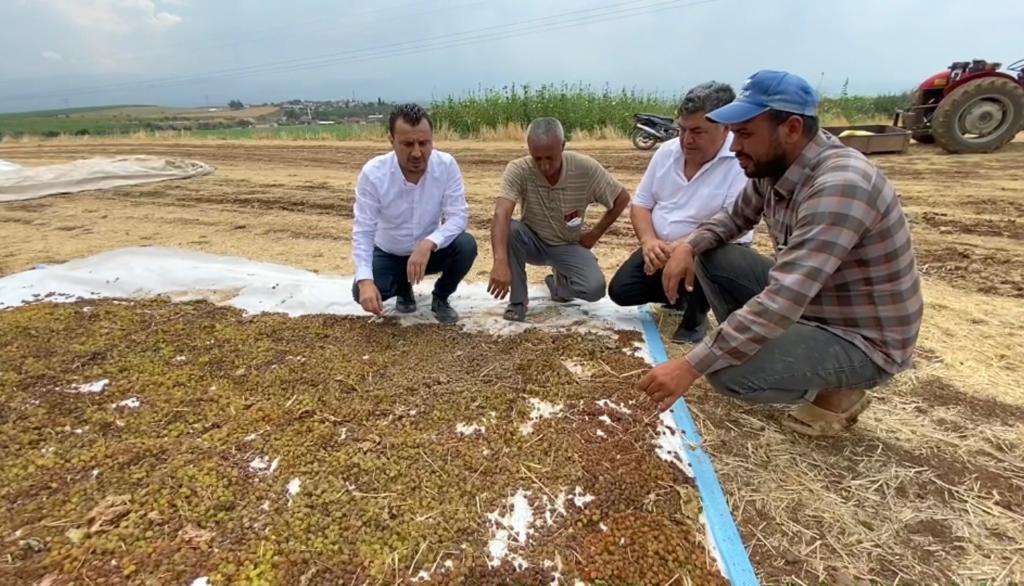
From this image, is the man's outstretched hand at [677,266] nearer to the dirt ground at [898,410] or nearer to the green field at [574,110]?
the dirt ground at [898,410]

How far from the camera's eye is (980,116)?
21.7 ft

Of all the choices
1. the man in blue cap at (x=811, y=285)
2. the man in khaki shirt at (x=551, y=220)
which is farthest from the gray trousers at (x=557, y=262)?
the man in blue cap at (x=811, y=285)

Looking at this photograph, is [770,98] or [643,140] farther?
[643,140]

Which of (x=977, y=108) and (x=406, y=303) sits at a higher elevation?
(x=977, y=108)

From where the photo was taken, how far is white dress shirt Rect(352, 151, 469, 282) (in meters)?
2.58

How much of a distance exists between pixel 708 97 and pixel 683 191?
1.48 ft

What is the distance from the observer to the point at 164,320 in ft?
9.09

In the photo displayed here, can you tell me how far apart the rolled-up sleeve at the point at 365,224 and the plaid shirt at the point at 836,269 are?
161cm

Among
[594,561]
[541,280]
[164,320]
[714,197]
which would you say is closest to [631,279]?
[714,197]

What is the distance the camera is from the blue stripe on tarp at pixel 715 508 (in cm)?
138

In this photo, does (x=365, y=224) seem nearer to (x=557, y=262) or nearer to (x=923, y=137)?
(x=557, y=262)

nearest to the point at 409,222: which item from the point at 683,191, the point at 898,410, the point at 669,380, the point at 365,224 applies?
the point at 365,224

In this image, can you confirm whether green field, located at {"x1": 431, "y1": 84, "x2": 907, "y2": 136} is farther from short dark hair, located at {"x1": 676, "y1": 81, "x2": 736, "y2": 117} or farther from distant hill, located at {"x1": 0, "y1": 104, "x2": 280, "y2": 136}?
distant hill, located at {"x1": 0, "y1": 104, "x2": 280, "y2": 136}

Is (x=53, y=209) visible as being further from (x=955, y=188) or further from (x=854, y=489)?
(x=955, y=188)
